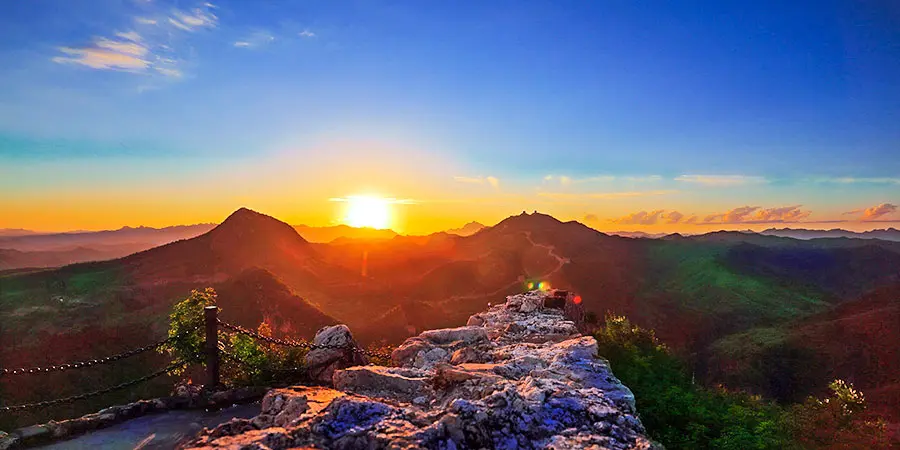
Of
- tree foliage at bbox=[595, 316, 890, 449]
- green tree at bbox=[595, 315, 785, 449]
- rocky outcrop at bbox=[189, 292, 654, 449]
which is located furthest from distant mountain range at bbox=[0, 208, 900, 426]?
rocky outcrop at bbox=[189, 292, 654, 449]

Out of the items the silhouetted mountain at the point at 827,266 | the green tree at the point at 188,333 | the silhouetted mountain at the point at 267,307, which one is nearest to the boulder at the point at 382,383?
the green tree at the point at 188,333

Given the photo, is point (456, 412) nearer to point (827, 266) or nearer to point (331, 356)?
point (331, 356)

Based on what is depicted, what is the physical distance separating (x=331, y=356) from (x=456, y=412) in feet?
17.2

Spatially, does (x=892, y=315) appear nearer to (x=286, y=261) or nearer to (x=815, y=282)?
(x=815, y=282)

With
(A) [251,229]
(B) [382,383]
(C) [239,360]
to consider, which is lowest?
(C) [239,360]

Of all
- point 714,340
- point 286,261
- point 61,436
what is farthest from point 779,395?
point 286,261

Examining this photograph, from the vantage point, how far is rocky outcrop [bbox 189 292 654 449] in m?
4.12

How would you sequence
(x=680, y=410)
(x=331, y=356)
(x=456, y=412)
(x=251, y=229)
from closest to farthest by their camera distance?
(x=456, y=412) → (x=680, y=410) → (x=331, y=356) → (x=251, y=229)

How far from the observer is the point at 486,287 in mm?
52125

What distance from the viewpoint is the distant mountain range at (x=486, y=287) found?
26391mm

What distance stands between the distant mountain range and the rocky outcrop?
16.0m

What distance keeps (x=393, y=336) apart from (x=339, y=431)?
89.9 feet

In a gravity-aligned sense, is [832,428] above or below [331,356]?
below

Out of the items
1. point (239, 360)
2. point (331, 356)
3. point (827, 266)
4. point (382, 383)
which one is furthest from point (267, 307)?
point (827, 266)
